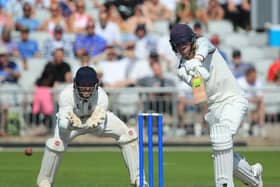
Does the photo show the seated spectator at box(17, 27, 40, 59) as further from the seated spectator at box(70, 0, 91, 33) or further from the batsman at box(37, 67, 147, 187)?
the batsman at box(37, 67, 147, 187)

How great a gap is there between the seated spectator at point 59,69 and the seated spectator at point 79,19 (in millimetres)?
1891

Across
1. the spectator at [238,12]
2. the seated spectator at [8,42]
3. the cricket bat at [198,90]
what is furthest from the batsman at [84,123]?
the spectator at [238,12]

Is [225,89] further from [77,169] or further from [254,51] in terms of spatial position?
[254,51]

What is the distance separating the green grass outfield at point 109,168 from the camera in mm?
13148

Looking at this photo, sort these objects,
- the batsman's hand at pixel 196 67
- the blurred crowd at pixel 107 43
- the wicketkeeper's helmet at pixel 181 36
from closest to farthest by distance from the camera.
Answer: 1. the batsman's hand at pixel 196 67
2. the wicketkeeper's helmet at pixel 181 36
3. the blurred crowd at pixel 107 43

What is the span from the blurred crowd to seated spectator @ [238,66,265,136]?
0.02 metres

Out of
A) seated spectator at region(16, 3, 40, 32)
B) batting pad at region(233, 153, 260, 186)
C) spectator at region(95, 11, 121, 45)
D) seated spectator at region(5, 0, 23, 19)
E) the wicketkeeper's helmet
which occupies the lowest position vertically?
batting pad at region(233, 153, 260, 186)

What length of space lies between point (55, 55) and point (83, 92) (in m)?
9.74

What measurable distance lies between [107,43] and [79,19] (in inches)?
41.3

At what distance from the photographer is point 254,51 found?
75.4 feet

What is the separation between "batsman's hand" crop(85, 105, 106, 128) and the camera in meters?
11.1

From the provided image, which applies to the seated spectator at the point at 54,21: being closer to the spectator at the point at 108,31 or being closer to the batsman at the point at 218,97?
the spectator at the point at 108,31

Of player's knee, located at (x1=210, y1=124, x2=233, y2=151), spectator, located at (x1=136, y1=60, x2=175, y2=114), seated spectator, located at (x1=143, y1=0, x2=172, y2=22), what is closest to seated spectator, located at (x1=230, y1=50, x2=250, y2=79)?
spectator, located at (x1=136, y1=60, x2=175, y2=114)

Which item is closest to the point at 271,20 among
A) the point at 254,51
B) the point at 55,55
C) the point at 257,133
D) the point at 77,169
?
the point at 254,51
